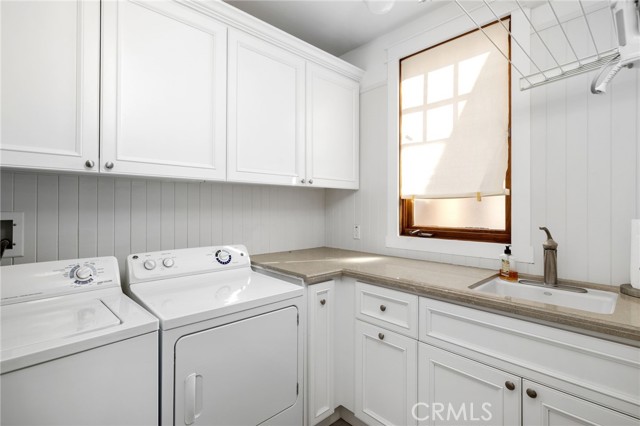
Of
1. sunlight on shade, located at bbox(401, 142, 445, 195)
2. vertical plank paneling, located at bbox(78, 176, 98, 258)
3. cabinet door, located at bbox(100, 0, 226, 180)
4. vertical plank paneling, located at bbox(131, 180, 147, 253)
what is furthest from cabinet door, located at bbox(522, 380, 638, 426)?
vertical plank paneling, located at bbox(78, 176, 98, 258)

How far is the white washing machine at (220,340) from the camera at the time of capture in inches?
44.4

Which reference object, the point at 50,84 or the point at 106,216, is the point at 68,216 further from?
the point at 50,84

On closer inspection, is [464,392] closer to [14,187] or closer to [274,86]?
[274,86]

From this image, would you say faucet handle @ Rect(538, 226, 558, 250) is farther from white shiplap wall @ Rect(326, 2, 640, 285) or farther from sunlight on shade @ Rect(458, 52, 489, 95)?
sunlight on shade @ Rect(458, 52, 489, 95)

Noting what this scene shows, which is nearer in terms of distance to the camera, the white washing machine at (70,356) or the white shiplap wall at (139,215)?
the white washing machine at (70,356)

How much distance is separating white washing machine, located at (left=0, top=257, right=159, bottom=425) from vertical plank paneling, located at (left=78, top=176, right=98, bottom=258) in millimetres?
269

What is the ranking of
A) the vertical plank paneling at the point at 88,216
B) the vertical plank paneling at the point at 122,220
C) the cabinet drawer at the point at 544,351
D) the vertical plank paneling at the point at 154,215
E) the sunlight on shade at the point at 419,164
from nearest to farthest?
the cabinet drawer at the point at 544,351
the vertical plank paneling at the point at 88,216
the vertical plank paneling at the point at 122,220
the vertical plank paneling at the point at 154,215
the sunlight on shade at the point at 419,164

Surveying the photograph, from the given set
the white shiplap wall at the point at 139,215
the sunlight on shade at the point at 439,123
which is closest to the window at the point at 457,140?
the sunlight on shade at the point at 439,123

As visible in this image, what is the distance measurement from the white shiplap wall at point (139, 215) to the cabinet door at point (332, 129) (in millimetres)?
387

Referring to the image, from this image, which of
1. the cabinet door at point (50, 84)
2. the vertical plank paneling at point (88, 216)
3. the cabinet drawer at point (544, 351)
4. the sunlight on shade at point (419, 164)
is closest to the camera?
the cabinet drawer at point (544, 351)

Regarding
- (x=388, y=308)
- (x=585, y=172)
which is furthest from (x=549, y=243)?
(x=388, y=308)

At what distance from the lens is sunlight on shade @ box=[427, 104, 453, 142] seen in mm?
1947

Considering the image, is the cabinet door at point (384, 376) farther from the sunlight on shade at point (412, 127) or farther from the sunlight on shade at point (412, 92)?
the sunlight on shade at point (412, 92)

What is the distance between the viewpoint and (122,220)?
1667 millimetres
